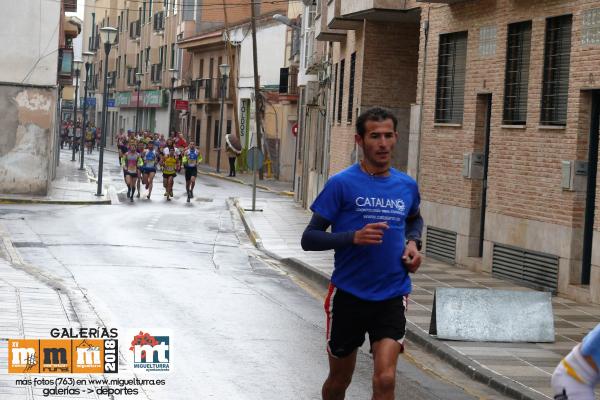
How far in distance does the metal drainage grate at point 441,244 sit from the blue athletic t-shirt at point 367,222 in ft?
48.6

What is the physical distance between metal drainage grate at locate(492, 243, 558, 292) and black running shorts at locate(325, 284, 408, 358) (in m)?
10.8

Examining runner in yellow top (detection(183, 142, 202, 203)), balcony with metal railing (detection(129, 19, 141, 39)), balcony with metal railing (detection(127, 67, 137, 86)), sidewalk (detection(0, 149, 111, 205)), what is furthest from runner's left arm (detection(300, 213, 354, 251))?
balcony with metal railing (detection(129, 19, 141, 39))

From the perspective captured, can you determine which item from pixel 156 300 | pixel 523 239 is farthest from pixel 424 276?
pixel 156 300

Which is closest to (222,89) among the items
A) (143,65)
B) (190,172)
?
(190,172)

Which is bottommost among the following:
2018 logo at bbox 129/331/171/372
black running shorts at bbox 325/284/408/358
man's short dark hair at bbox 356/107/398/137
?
2018 logo at bbox 129/331/171/372

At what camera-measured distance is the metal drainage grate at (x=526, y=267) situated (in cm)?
1783

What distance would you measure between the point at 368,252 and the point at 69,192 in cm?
3112

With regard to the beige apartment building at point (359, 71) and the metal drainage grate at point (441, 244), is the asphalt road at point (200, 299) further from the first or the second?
the beige apartment building at point (359, 71)

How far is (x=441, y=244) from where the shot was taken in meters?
22.5

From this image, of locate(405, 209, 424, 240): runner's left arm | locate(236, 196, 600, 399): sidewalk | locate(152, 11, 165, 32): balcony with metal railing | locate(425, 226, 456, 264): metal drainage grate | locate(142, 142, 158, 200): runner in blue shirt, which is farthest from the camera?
locate(152, 11, 165, 32): balcony with metal railing

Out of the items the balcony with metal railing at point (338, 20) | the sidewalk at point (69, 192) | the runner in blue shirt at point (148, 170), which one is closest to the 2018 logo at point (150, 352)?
the balcony with metal railing at point (338, 20)

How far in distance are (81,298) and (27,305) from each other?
1.35m

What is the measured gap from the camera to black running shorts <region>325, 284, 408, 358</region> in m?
7.16

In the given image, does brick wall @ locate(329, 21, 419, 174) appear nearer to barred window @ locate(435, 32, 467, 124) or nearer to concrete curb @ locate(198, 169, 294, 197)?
barred window @ locate(435, 32, 467, 124)
